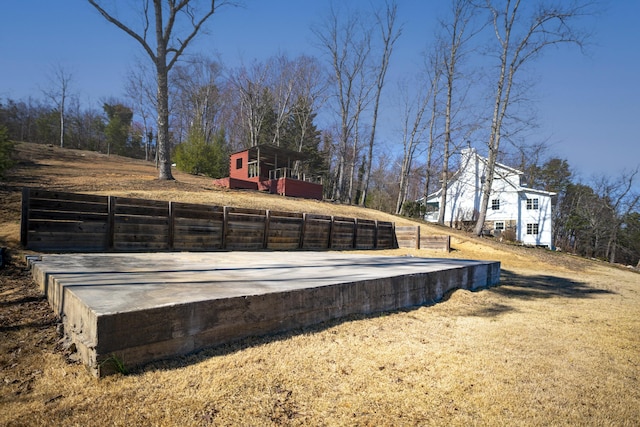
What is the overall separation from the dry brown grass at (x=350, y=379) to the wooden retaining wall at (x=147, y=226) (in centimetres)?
244

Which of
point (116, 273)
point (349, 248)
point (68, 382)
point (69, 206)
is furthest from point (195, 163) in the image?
point (68, 382)

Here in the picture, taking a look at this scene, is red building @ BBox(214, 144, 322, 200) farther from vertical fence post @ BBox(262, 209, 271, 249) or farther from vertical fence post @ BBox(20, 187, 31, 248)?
vertical fence post @ BBox(20, 187, 31, 248)

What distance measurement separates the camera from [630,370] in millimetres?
2916

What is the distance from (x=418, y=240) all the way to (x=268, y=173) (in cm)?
1489

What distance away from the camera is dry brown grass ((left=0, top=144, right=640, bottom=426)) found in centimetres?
186

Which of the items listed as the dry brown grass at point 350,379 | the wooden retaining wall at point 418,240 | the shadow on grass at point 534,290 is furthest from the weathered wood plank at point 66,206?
the wooden retaining wall at point 418,240

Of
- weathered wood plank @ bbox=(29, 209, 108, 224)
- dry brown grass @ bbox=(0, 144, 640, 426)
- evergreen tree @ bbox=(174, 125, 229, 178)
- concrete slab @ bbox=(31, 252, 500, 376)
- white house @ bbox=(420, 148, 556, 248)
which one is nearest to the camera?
dry brown grass @ bbox=(0, 144, 640, 426)

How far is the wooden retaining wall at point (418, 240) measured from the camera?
512 inches

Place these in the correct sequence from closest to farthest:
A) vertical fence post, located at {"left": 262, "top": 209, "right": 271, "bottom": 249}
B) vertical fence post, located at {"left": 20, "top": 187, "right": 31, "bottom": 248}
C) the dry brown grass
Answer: the dry brown grass
vertical fence post, located at {"left": 20, "top": 187, "right": 31, "bottom": 248}
vertical fence post, located at {"left": 262, "top": 209, "right": 271, "bottom": 249}

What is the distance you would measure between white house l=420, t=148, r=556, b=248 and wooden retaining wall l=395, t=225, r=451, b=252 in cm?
1503

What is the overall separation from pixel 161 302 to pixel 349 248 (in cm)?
1025

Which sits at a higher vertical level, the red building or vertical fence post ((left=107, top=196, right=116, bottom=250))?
the red building

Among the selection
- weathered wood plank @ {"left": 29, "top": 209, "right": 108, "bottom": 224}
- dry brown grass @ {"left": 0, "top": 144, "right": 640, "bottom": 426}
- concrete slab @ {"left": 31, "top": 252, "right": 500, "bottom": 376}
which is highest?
weathered wood plank @ {"left": 29, "top": 209, "right": 108, "bottom": 224}

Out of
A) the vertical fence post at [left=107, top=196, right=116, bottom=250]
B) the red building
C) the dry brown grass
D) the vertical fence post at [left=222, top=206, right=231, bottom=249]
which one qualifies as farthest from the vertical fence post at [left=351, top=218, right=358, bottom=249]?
the red building
